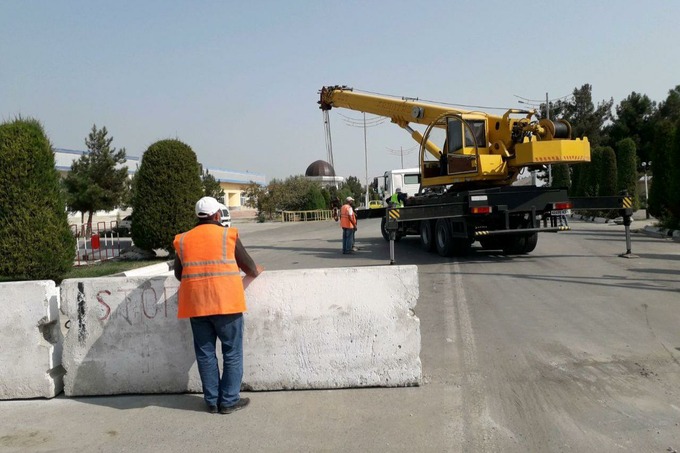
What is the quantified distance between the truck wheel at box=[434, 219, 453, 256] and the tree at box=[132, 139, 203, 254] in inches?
251

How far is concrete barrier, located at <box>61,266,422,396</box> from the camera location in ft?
16.4

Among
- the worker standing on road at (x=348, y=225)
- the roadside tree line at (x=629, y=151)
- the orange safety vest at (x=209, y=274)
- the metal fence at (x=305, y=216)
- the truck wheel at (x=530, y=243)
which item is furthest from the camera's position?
the metal fence at (x=305, y=216)

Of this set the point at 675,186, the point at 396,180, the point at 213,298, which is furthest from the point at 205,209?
the point at 396,180

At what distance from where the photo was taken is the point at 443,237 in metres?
14.3

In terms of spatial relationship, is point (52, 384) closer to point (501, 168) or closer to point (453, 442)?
point (453, 442)

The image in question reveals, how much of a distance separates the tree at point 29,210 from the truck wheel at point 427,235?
28.7 feet

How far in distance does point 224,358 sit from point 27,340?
1.84 meters

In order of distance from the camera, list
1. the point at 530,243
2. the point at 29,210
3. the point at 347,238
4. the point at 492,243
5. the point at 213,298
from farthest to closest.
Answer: the point at 347,238 → the point at 492,243 → the point at 530,243 → the point at 29,210 → the point at 213,298

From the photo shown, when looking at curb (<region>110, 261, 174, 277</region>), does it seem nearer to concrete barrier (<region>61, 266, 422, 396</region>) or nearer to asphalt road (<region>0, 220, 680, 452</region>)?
concrete barrier (<region>61, 266, 422, 396</region>)

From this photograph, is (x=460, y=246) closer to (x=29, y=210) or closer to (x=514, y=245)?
(x=514, y=245)

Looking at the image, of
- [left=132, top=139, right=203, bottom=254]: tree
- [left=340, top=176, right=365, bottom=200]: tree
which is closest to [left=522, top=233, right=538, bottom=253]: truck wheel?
[left=132, top=139, right=203, bottom=254]: tree

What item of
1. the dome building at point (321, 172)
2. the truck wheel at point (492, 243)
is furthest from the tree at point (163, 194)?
the dome building at point (321, 172)

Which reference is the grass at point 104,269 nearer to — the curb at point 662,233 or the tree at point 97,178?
the tree at point 97,178

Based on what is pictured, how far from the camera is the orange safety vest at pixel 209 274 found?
443cm
